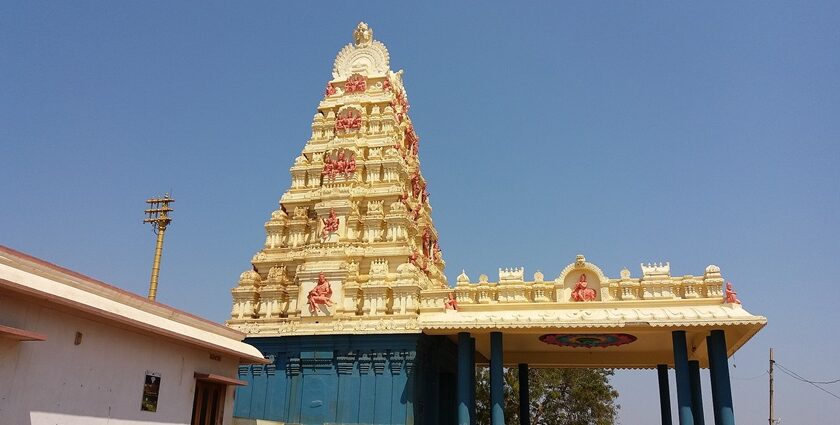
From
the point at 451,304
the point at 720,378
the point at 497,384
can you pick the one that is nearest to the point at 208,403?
the point at 497,384

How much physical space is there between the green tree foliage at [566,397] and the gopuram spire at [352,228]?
14336mm

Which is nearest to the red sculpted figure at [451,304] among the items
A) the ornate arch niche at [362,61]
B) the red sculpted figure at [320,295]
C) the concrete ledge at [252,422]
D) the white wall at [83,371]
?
the red sculpted figure at [320,295]

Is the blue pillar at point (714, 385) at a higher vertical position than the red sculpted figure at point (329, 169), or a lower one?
lower

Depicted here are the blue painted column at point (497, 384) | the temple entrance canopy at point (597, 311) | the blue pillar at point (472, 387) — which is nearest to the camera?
the temple entrance canopy at point (597, 311)

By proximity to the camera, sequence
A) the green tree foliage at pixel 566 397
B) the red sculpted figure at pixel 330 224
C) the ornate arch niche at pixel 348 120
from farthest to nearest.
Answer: the green tree foliage at pixel 566 397
the ornate arch niche at pixel 348 120
the red sculpted figure at pixel 330 224

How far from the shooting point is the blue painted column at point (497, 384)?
69.8 feet

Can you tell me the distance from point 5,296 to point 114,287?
3229 millimetres

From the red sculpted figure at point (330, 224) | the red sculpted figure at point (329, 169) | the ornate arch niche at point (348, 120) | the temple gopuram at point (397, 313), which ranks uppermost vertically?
the ornate arch niche at point (348, 120)

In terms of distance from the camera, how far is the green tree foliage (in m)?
42.9

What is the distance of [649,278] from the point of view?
2259cm

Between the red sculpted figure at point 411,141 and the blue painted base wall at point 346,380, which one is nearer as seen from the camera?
the blue painted base wall at point 346,380

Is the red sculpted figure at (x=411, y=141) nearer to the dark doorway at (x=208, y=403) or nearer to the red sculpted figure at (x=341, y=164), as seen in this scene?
the red sculpted figure at (x=341, y=164)

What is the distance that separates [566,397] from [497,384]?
23.9 m

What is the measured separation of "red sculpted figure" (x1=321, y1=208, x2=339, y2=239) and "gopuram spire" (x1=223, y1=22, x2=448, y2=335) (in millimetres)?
45
